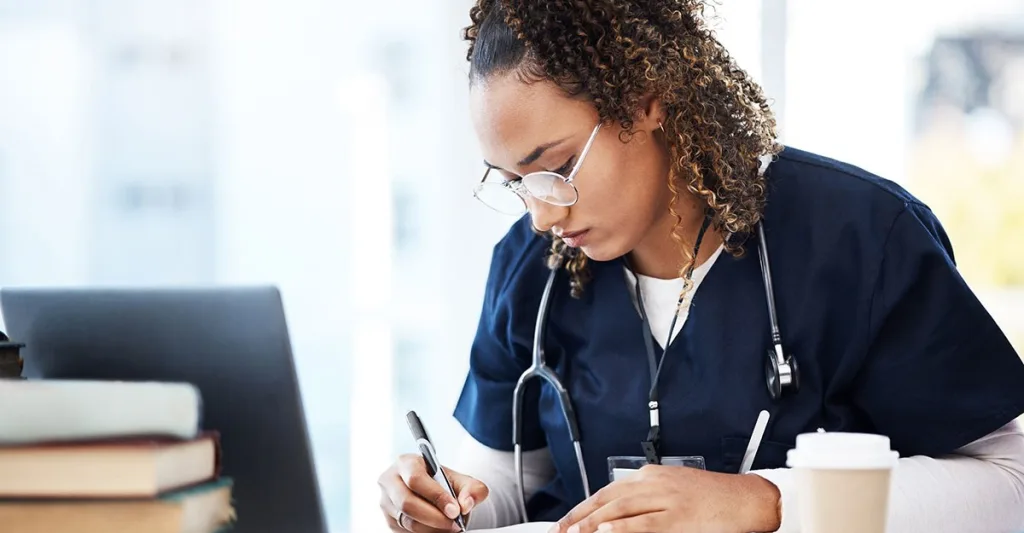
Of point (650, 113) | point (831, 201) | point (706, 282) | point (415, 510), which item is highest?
point (650, 113)

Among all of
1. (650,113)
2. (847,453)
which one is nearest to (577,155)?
(650,113)

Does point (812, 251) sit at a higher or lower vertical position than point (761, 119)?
lower

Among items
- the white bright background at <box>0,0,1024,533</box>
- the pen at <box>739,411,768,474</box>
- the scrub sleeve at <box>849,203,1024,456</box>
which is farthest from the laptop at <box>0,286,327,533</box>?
the white bright background at <box>0,0,1024,533</box>

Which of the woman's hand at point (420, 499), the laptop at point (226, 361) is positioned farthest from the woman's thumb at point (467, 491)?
the laptop at point (226, 361)

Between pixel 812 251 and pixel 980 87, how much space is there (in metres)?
1.47

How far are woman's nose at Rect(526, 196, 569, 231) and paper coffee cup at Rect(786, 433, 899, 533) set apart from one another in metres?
0.56

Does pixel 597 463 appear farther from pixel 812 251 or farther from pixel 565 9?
pixel 565 9

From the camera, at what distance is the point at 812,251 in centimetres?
125

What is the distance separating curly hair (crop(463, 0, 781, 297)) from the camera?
4.01 feet

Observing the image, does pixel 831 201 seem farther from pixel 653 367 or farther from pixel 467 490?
pixel 467 490

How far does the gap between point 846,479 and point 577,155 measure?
0.60 metres

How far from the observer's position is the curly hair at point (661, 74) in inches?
48.1

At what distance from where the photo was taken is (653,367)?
129 centimetres

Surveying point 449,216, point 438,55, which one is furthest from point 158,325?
point 438,55
